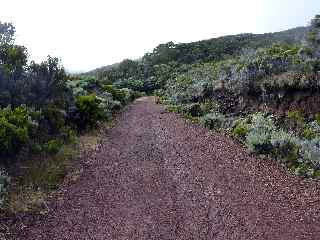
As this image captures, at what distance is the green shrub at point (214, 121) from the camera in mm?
16284

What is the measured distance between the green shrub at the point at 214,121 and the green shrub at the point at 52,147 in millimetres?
6386

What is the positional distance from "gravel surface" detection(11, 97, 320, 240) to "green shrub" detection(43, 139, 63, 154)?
747mm

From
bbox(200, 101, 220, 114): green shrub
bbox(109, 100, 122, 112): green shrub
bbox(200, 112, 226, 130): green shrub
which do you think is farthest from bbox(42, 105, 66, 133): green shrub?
bbox(109, 100, 122, 112): green shrub

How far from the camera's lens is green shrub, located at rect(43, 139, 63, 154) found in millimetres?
11055

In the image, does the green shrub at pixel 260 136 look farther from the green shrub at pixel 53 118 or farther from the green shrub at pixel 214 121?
the green shrub at pixel 53 118

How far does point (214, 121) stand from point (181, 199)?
8428mm

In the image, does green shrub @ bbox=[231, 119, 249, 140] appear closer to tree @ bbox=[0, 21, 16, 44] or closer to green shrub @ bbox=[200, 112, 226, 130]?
green shrub @ bbox=[200, 112, 226, 130]

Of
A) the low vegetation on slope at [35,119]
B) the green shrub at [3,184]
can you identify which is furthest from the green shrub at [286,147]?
the green shrub at [3,184]

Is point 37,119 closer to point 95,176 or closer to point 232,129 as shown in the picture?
point 95,176

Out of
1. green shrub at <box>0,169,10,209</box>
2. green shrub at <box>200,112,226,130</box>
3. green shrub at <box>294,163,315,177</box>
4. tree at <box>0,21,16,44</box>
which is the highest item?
tree at <box>0,21,16,44</box>

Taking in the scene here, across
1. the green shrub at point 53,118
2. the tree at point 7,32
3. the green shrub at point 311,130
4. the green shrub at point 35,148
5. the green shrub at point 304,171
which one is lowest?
the green shrub at point 304,171

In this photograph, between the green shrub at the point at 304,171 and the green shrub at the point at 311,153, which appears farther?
the green shrub at the point at 311,153

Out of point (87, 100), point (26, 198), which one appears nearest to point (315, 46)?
point (87, 100)

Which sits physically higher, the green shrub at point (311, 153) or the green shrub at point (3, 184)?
the green shrub at point (3, 184)
